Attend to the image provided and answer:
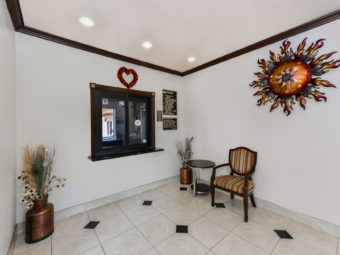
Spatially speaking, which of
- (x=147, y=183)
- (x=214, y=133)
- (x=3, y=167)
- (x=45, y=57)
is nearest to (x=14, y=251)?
(x=3, y=167)

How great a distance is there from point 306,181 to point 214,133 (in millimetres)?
1541

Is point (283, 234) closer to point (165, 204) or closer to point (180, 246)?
point (180, 246)

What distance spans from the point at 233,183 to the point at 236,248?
828mm

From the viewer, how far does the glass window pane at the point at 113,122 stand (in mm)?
2734

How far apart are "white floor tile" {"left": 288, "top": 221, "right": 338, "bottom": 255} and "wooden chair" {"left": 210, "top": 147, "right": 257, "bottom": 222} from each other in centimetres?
55

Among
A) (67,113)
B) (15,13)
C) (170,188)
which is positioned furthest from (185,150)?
(15,13)

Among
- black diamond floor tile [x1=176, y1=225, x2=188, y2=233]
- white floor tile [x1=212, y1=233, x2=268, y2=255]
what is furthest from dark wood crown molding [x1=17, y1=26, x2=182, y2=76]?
white floor tile [x1=212, y1=233, x2=268, y2=255]

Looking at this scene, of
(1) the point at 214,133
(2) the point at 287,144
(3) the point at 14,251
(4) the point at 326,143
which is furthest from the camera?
(1) the point at 214,133

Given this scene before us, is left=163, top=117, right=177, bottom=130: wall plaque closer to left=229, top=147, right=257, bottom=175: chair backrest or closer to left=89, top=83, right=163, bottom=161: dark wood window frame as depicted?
left=89, top=83, right=163, bottom=161: dark wood window frame

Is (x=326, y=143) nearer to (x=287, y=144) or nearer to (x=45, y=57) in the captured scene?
(x=287, y=144)

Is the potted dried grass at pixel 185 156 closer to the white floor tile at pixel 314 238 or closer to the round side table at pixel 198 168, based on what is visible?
the round side table at pixel 198 168

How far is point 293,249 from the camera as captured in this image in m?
1.66

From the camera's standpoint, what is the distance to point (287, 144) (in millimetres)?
2238

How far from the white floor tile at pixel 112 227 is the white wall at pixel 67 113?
0.55 meters
